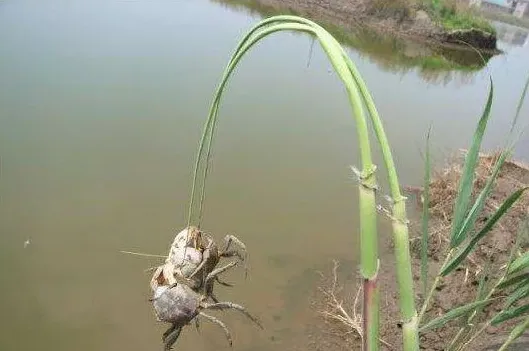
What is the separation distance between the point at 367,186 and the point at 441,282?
12.8ft

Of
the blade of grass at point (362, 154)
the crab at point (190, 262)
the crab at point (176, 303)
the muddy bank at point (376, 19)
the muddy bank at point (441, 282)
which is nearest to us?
the blade of grass at point (362, 154)

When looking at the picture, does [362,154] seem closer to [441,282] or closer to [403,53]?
[441,282]

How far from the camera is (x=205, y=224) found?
4.40 meters

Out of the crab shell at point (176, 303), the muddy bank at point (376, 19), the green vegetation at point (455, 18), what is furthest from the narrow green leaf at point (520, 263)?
the green vegetation at point (455, 18)

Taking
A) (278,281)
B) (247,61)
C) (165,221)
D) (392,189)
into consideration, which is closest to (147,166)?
(165,221)

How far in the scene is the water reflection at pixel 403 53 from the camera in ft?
35.7

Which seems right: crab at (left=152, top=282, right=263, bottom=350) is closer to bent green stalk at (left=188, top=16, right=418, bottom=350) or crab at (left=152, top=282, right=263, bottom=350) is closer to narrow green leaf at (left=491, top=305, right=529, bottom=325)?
narrow green leaf at (left=491, top=305, right=529, bottom=325)

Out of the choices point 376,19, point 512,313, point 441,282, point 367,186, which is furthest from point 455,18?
point 367,186

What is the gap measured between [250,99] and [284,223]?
8.08 ft

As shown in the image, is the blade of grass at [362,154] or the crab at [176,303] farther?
the crab at [176,303]

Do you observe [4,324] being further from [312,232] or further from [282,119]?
[282,119]

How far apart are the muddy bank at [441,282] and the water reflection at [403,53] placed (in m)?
5.31

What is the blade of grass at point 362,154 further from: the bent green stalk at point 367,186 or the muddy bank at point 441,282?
the muddy bank at point 441,282

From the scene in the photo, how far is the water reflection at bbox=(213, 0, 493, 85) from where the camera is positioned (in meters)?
10.9
